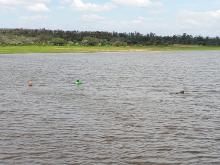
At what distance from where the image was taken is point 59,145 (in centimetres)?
2291

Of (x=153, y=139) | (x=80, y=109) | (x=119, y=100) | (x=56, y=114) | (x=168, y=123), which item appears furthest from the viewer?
(x=119, y=100)

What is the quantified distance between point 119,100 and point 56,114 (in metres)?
9.45

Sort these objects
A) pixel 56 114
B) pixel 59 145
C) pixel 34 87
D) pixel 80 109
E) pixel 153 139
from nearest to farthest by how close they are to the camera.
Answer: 1. pixel 59 145
2. pixel 153 139
3. pixel 56 114
4. pixel 80 109
5. pixel 34 87

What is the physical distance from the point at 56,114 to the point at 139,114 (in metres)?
5.55

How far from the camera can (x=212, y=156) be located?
21.2 metres

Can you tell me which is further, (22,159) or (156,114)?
(156,114)

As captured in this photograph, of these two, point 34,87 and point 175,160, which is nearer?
point 175,160

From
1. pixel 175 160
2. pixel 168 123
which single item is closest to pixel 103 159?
pixel 175 160

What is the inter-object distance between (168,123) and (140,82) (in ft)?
100

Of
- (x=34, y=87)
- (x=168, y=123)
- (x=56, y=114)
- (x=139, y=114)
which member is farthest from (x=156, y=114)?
(x=34, y=87)

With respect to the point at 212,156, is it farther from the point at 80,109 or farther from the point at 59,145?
the point at 80,109

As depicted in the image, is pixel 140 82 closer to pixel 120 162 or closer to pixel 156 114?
pixel 156 114

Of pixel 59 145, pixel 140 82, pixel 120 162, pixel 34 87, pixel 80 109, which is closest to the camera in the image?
pixel 120 162

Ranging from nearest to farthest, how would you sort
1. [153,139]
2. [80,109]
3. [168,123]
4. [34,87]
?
[153,139] < [168,123] < [80,109] < [34,87]
